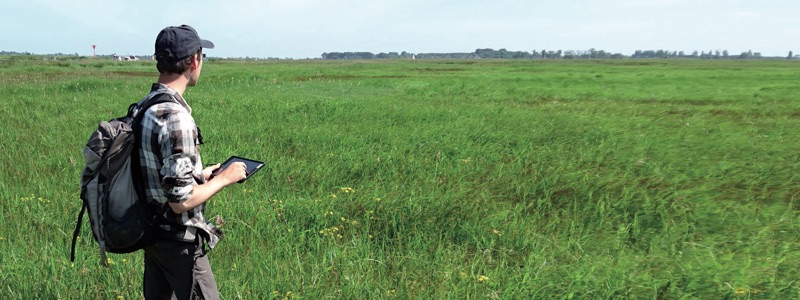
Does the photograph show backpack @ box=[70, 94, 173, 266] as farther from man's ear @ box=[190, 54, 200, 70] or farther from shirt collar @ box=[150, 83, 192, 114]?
man's ear @ box=[190, 54, 200, 70]

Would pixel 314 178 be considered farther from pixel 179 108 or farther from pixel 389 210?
pixel 179 108

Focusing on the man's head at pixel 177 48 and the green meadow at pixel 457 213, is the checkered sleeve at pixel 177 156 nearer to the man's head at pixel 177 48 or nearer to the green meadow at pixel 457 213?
the man's head at pixel 177 48

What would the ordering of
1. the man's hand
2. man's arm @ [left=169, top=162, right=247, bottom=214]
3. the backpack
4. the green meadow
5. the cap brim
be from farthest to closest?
the green meadow < the man's hand < the cap brim < man's arm @ [left=169, top=162, right=247, bottom=214] < the backpack

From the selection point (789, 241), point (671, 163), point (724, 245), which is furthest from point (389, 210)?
point (671, 163)

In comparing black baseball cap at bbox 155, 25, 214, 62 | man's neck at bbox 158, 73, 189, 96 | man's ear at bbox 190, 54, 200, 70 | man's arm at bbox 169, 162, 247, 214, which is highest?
black baseball cap at bbox 155, 25, 214, 62

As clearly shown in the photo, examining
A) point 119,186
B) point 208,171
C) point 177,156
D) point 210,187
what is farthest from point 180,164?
point 208,171

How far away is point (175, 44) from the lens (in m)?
1.91

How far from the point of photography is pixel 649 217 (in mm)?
4805

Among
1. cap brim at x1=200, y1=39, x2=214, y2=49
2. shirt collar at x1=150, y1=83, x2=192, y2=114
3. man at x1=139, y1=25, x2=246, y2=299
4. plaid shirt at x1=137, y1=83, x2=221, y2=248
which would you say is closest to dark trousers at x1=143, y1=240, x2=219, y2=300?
man at x1=139, y1=25, x2=246, y2=299

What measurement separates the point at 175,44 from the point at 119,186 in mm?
586

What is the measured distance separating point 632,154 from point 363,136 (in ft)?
13.7

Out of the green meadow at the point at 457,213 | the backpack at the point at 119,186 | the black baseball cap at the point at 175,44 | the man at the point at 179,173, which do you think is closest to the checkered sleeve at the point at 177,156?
the man at the point at 179,173

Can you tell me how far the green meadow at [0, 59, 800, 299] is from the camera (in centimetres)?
322

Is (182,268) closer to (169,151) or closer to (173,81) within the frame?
(169,151)
